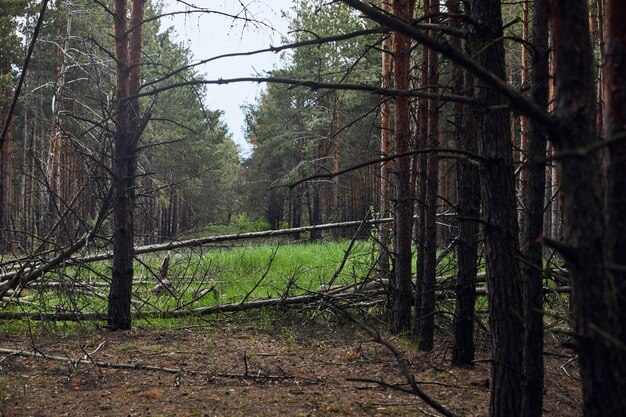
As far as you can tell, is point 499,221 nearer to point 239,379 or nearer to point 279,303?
point 239,379

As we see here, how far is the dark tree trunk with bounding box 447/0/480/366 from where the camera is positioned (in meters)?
5.17

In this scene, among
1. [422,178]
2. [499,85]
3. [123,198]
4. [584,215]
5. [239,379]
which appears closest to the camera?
[584,215]

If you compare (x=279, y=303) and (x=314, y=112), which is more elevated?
(x=314, y=112)

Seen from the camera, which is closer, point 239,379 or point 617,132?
point 617,132

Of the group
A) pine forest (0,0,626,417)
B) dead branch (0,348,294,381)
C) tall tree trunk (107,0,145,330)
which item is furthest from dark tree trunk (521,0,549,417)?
tall tree trunk (107,0,145,330)

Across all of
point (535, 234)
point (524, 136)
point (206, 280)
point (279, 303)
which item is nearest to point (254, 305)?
point (279, 303)

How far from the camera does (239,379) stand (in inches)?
196

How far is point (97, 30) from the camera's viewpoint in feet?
80.3

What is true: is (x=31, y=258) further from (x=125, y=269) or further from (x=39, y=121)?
(x=39, y=121)

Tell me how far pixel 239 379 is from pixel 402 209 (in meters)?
2.81

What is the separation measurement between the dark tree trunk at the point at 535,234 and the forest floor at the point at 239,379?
2.47 feet

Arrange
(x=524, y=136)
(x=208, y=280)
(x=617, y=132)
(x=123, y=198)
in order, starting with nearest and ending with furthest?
(x=617, y=132) < (x=123, y=198) < (x=208, y=280) < (x=524, y=136)

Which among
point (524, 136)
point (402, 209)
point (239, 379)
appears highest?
point (524, 136)

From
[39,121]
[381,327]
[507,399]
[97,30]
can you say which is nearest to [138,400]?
[507,399]
